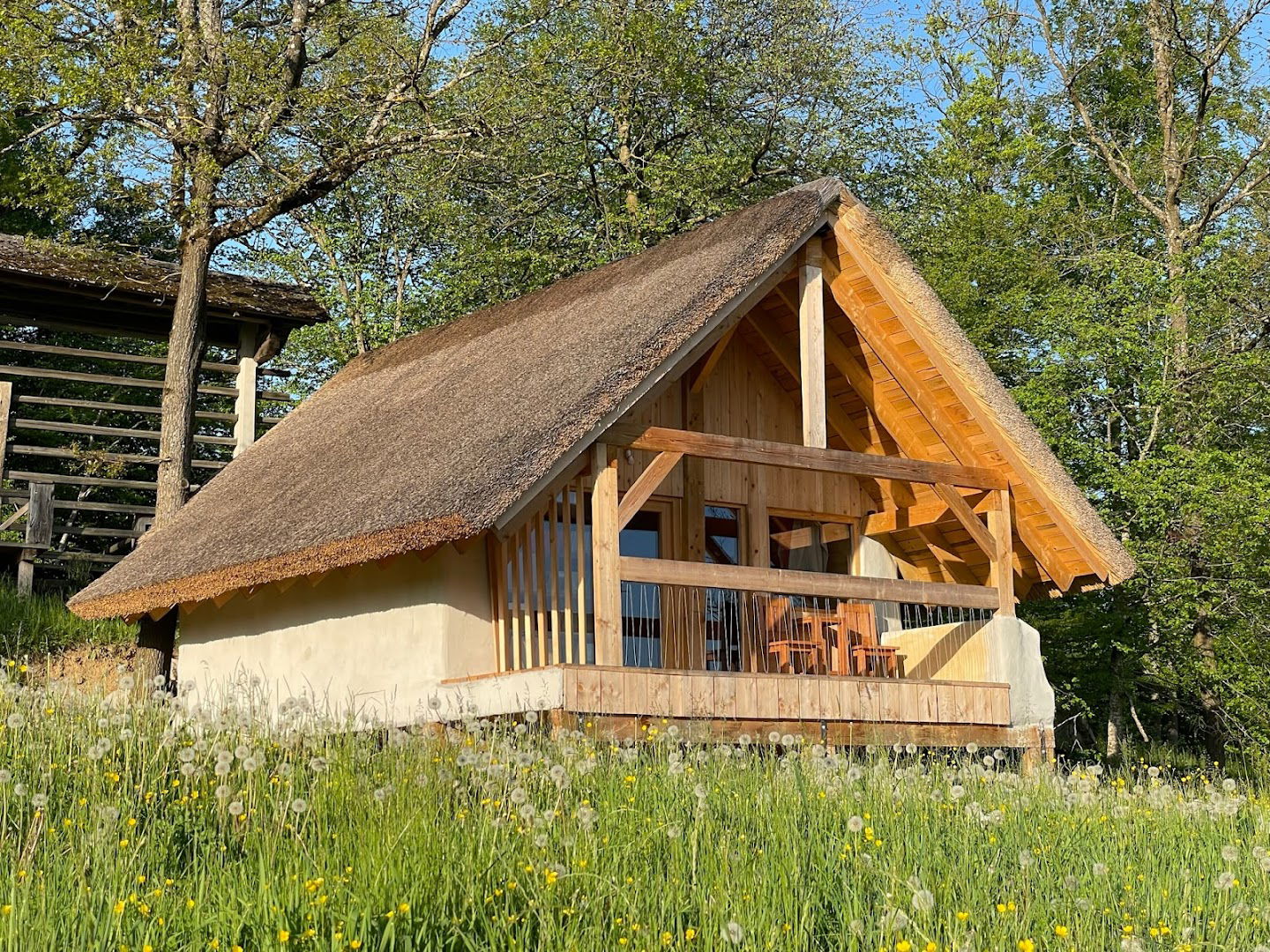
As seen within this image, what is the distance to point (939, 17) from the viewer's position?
1109 inches

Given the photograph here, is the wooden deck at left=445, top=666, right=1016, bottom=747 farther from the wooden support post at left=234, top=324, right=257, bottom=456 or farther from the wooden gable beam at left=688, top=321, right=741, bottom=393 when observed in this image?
the wooden support post at left=234, top=324, right=257, bottom=456

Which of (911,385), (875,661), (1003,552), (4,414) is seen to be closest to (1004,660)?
(1003,552)

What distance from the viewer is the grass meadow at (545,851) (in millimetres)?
4711

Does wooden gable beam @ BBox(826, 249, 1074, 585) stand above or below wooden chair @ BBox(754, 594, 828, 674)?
above

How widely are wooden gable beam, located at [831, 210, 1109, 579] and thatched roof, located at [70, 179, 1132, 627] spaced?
0.19m

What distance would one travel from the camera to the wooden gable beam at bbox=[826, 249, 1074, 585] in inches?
514

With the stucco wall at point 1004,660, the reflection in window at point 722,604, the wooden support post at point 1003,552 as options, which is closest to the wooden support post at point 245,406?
the reflection in window at point 722,604

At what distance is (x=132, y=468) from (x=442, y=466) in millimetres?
17826

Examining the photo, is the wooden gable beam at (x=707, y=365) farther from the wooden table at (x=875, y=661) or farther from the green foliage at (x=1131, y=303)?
the green foliage at (x=1131, y=303)

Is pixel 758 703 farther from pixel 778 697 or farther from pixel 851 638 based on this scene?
pixel 851 638

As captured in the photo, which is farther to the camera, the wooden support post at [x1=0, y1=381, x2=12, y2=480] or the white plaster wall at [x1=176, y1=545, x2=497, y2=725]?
the wooden support post at [x1=0, y1=381, x2=12, y2=480]

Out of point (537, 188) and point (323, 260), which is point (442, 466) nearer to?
point (537, 188)

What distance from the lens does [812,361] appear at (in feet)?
40.4

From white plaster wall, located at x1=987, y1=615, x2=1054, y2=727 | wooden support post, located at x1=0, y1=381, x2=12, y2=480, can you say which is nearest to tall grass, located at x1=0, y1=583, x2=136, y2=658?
wooden support post, located at x1=0, y1=381, x2=12, y2=480
